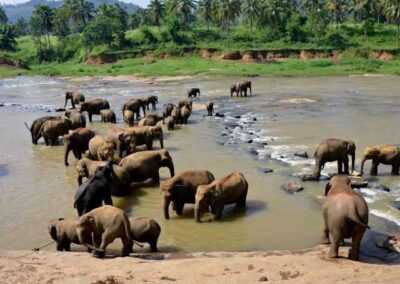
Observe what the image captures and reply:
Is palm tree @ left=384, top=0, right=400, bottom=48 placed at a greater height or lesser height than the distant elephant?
greater

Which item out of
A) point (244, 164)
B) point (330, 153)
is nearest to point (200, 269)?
point (330, 153)

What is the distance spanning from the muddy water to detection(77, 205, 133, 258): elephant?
44.3 inches

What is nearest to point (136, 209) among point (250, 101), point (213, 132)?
point (213, 132)

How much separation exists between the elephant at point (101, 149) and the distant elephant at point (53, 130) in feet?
14.5

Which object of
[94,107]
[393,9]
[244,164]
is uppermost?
[393,9]

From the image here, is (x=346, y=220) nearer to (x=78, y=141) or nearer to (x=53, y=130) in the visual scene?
(x=78, y=141)

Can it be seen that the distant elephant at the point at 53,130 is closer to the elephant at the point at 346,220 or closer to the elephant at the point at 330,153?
the elephant at the point at 330,153

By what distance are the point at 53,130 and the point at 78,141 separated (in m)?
3.24

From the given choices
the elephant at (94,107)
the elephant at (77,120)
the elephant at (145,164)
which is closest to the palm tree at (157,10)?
the elephant at (94,107)

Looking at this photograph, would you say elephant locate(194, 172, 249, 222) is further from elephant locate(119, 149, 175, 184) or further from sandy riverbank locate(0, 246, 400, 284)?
elephant locate(119, 149, 175, 184)

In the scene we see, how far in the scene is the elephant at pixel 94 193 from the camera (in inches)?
451

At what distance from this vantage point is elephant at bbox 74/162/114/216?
11.5 meters

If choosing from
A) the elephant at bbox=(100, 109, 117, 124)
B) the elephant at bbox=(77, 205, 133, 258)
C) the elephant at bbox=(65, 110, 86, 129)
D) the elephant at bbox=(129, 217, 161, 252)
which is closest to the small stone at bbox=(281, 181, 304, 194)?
the elephant at bbox=(129, 217, 161, 252)

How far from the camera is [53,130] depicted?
20.7 metres
